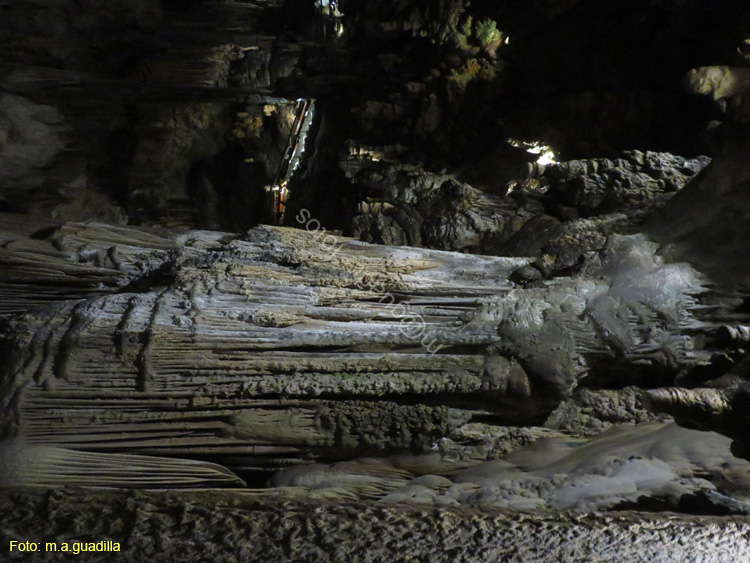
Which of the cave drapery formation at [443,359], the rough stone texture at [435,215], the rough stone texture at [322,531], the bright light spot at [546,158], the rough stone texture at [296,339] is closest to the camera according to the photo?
the rough stone texture at [322,531]

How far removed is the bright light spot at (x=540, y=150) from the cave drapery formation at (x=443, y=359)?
2.1 inches

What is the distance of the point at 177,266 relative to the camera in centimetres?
381

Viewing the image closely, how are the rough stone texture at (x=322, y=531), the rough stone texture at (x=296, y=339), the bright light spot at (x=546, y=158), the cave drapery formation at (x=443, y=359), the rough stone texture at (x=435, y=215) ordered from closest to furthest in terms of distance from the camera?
the rough stone texture at (x=322, y=531) → the cave drapery formation at (x=443, y=359) → the rough stone texture at (x=296, y=339) → the rough stone texture at (x=435, y=215) → the bright light spot at (x=546, y=158)

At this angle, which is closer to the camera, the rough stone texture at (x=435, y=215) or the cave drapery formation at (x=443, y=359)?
the cave drapery formation at (x=443, y=359)

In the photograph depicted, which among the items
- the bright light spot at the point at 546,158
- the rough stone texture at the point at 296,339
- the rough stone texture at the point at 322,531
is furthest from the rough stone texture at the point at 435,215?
the rough stone texture at the point at 322,531

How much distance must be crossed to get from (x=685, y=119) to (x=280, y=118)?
694 centimetres

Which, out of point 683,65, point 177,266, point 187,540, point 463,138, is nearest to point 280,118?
point 463,138

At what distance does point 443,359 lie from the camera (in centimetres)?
359

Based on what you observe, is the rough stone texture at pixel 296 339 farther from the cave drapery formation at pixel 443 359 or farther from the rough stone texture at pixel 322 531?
the rough stone texture at pixel 322 531

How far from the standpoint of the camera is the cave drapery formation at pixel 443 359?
2.52 meters

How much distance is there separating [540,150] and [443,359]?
18.2 feet

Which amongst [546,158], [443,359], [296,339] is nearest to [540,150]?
[546,158]

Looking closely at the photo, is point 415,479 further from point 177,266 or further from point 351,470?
point 177,266

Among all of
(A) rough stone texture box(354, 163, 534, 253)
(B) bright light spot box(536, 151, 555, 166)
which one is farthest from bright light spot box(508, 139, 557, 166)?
(A) rough stone texture box(354, 163, 534, 253)
